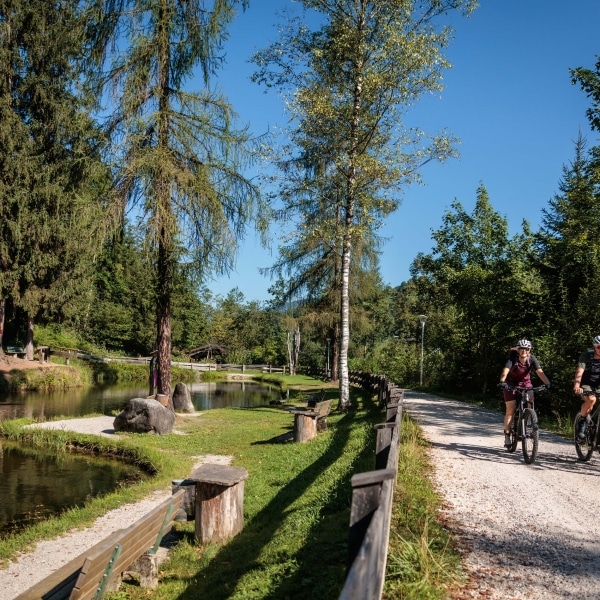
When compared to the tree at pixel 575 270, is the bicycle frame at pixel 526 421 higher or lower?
lower

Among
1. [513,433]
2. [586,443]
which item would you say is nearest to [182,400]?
[513,433]

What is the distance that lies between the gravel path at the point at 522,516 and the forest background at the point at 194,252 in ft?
23.6

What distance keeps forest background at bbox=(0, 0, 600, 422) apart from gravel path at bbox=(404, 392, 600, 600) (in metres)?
7.19

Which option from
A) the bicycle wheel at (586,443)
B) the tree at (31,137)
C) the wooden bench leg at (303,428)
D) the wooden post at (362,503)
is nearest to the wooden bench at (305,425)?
the wooden bench leg at (303,428)

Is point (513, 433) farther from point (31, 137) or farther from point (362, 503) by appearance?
point (31, 137)

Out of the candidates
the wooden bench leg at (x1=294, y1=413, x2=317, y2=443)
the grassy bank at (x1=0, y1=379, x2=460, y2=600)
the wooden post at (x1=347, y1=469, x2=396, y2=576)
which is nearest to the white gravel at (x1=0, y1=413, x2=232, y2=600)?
the grassy bank at (x1=0, y1=379, x2=460, y2=600)

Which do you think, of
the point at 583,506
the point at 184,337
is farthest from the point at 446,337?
the point at 184,337

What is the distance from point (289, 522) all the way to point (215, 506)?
1.03 metres

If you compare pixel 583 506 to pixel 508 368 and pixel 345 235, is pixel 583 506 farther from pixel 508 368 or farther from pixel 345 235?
pixel 345 235

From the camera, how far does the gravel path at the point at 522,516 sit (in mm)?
4277

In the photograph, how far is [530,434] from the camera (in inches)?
328

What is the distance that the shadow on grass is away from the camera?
174 inches

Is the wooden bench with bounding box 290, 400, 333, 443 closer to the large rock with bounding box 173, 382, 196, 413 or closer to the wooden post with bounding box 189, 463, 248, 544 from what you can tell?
the wooden post with bounding box 189, 463, 248, 544

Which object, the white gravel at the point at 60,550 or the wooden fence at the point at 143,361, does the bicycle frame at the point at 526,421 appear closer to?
the white gravel at the point at 60,550
